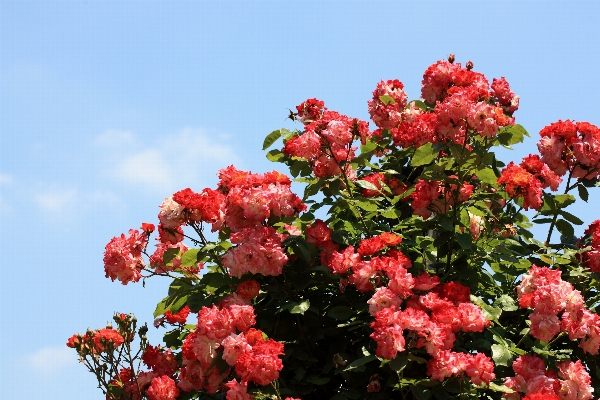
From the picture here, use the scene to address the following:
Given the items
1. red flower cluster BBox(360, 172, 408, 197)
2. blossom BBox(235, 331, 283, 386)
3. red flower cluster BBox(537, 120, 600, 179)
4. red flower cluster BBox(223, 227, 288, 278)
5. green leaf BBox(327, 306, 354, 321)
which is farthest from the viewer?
red flower cluster BBox(537, 120, 600, 179)

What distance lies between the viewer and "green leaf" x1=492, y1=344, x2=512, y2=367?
3.89 meters

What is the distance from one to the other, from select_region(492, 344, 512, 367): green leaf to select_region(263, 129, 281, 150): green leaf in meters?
1.77

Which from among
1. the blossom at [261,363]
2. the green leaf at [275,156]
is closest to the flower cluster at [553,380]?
the blossom at [261,363]

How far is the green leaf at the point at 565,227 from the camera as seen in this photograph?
493cm

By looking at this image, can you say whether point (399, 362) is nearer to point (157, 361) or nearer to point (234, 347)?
point (234, 347)

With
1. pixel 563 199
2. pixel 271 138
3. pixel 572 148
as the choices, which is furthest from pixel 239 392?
pixel 572 148

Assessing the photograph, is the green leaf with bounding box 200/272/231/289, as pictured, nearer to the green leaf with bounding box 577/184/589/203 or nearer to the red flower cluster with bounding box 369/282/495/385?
the red flower cluster with bounding box 369/282/495/385

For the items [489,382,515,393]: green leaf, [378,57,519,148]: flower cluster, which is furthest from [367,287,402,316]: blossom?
[378,57,519,148]: flower cluster

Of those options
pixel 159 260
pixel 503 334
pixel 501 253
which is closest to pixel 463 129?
pixel 501 253

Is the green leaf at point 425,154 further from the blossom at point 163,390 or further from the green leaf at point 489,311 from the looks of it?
the blossom at point 163,390

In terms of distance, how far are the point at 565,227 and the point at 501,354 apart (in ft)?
4.46

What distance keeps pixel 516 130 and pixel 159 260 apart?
7.98 ft

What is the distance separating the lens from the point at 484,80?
4617mm

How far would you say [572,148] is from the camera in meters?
4.80
